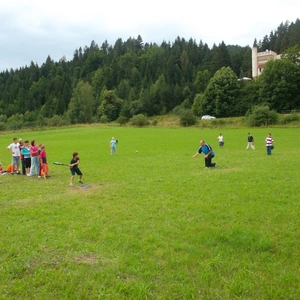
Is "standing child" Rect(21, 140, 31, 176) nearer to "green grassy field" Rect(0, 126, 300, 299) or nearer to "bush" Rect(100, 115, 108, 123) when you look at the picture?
"green grassy field" Rect(0, 126, 300, 299)

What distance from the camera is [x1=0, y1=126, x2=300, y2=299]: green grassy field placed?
543 centimetres

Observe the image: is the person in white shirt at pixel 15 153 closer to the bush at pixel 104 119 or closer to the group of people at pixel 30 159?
the group of people at pixel 30 159

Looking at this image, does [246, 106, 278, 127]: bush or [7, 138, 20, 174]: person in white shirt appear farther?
[246, 106, 278, 127]: bush

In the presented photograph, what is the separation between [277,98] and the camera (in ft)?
244

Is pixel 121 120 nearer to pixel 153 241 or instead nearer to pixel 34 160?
pixel 34 160

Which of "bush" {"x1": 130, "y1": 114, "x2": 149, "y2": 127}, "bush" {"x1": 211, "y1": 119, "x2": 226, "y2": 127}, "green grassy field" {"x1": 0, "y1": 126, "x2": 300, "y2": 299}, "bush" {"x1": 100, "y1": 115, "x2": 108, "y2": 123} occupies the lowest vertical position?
"green grassy field" {"x1": 0, "y1": 126, "x2": 300, "y2": 299}

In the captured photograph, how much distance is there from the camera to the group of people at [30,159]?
16.9 meters

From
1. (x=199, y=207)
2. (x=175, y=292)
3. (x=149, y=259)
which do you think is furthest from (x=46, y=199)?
(x=175, y=292)

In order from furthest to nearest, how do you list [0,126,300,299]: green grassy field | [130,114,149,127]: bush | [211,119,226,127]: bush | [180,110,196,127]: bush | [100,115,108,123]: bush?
[100,115,108,123]: bush
[130,114,149,127]: bush
[180,110,196,127]: bush
[211,119,226,127]: bush
[0,126,300,299]: green grassy field

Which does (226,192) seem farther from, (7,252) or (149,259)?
(7,252)

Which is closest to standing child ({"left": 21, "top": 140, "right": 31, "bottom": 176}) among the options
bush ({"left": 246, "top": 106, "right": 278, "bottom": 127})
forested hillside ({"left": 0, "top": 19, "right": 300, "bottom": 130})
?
bush ({"left": 246, "top": 106, "right": 278, "bottom": 127})

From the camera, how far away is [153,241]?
24.1 ft

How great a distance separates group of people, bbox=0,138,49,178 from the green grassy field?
3296 millimetres

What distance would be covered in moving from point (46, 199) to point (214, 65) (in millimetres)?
112131
